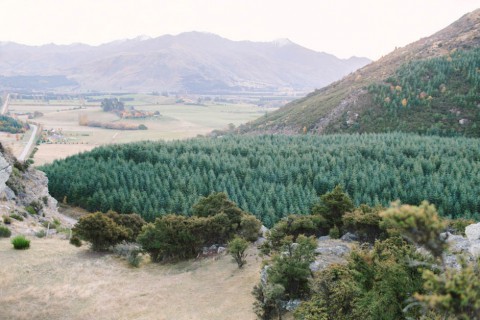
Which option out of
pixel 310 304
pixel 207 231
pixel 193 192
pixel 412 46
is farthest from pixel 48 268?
pixel 412 46

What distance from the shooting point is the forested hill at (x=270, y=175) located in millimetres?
54812

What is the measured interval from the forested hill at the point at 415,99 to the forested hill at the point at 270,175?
25468mm

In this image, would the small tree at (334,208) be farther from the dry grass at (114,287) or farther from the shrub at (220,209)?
the dry grass at (114,287)

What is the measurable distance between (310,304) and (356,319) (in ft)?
7.01

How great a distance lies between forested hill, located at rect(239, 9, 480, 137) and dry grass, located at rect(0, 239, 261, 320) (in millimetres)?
89981

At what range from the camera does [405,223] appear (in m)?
9.63

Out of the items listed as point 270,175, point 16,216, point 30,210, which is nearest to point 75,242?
point 16,216

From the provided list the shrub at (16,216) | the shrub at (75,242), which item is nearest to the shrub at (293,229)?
the shrub at (75,242)

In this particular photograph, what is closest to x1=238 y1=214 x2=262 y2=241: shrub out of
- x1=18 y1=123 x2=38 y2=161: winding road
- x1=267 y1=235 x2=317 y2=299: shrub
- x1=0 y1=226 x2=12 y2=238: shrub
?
x1=267 y1=235 x2=317 y2=299: shrub

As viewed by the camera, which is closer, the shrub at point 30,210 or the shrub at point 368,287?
the shrub at point 368,287

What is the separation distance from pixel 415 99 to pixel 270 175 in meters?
67.8

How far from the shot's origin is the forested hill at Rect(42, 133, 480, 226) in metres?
54.8

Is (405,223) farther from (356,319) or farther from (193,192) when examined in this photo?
(193,192)

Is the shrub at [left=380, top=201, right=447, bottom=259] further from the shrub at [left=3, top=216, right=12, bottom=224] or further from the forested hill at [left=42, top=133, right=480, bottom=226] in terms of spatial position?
the forested hill at [left=42, top=133, right=480, bottom=226]
